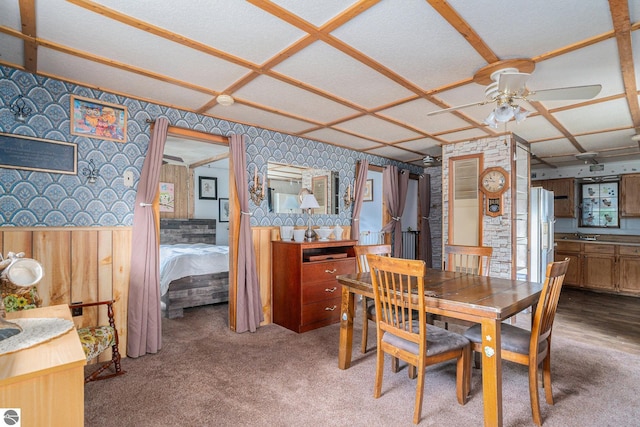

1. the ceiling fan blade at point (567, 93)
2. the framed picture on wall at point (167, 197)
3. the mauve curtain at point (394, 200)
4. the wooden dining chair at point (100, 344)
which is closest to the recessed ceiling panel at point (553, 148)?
the mauve curtain at point (394, 200)

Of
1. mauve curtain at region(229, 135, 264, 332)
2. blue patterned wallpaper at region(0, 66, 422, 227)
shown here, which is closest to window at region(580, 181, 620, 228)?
mauve curtain at region(229, 135, 264, 332)

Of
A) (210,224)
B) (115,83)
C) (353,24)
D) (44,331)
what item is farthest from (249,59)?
(210,224)

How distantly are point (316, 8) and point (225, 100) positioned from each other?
1.53 metres

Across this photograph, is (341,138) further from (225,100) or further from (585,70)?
(585,70)

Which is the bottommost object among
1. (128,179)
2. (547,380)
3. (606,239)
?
(547,380)

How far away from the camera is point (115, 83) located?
9.06ft

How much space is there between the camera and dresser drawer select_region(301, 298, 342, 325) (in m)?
3.73

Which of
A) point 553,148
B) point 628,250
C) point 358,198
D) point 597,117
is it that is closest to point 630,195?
point 628,250

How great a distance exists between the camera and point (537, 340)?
201 cm

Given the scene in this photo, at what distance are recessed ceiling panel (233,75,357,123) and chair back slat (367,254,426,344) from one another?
164 cm

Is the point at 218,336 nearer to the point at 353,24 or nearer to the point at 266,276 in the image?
the point at 266,276

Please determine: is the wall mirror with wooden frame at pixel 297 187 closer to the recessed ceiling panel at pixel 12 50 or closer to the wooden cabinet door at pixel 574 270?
the recessed ceiling panel at pixel 12 50

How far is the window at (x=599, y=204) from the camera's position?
614cm

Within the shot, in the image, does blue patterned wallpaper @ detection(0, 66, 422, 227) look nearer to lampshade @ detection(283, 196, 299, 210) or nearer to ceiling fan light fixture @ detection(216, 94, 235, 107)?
ceiling fan light fixture @ detection(216, 94, 235, 107)
